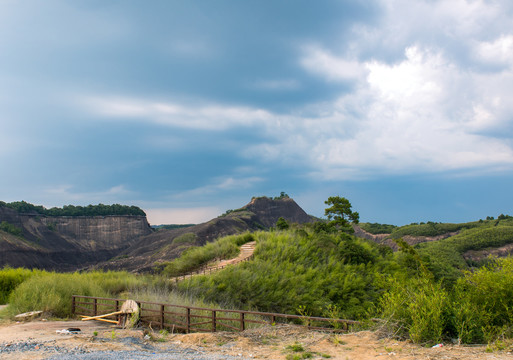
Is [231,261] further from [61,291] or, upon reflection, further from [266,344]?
[266,344]

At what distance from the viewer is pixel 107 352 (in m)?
9.27

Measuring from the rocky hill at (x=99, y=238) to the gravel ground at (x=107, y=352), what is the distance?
60907mm

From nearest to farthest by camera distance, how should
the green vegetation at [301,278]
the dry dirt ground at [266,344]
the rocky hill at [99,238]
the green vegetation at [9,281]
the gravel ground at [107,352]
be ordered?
the dry dirt ground at [266,344] < the gravel ground at [107,352] < the green vegetation at [301,278] < the green vegetation at [9,281] < the rocky hill at [99,238]

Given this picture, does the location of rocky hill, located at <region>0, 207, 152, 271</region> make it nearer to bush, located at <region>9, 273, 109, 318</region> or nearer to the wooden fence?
bush, located at <region>9, 273, 109, 318</region>

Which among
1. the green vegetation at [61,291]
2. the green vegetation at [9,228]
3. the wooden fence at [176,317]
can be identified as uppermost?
the green vegetation at [9,228]

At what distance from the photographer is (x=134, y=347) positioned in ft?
33.0

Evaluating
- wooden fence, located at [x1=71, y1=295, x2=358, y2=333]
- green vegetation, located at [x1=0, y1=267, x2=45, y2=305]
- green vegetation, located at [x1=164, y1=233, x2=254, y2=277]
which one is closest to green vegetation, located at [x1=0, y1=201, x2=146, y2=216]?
green vegetation, located at [x1=0, y1=267, x2=45, y2=305]

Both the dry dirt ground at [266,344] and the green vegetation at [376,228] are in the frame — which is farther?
the green vegetation at [376,228]

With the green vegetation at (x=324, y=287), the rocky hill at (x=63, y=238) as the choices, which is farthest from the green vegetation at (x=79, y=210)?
the green vegetation at (x=324, y=287)

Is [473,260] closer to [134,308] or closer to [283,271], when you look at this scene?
[283,271]

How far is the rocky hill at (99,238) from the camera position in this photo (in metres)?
76.0

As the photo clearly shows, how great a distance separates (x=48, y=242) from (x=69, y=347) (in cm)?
9345

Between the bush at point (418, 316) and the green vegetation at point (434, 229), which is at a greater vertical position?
the green vegetation at point (434, 229)

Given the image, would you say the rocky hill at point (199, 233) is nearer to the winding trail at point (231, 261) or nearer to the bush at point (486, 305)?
the winding trail at point (231, 261)
